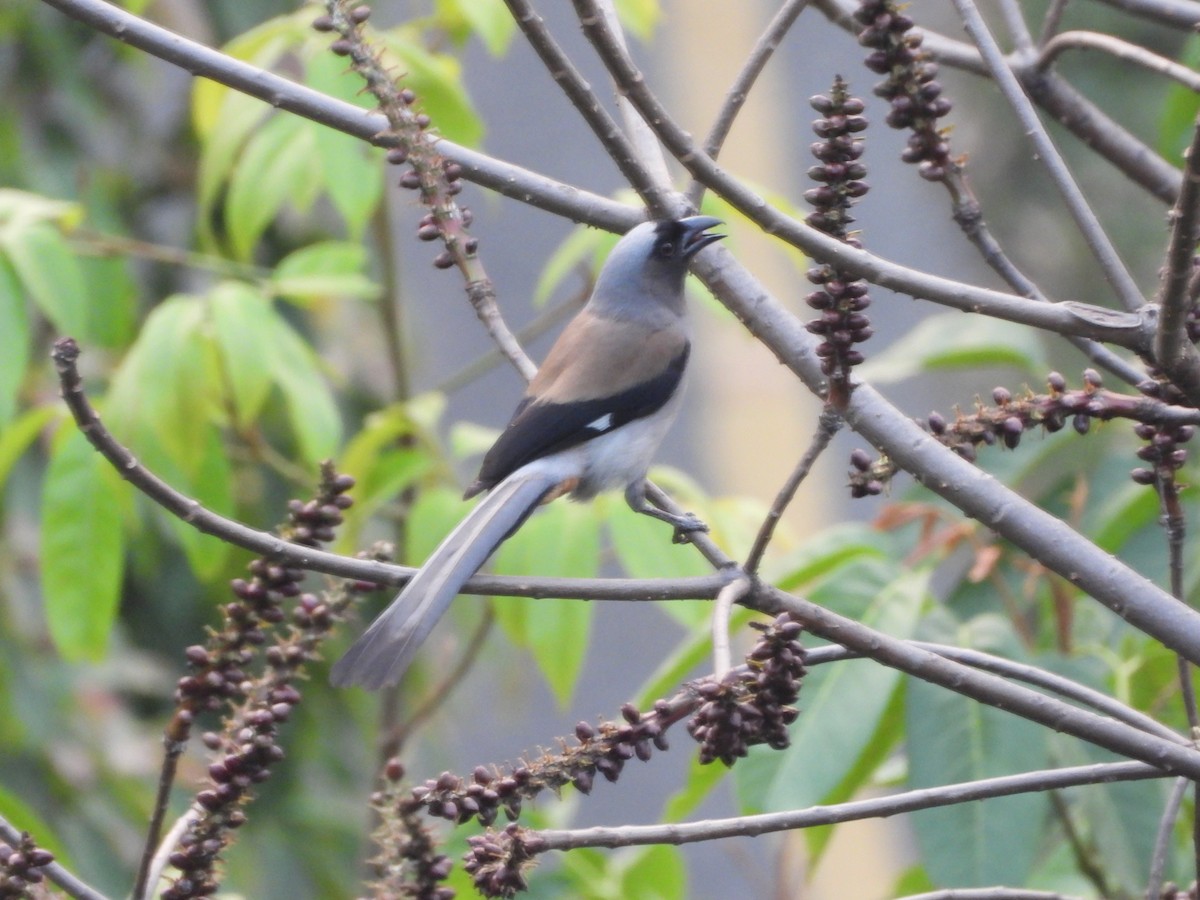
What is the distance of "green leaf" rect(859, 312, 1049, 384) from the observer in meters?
2.62

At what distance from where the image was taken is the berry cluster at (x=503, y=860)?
1.25 m

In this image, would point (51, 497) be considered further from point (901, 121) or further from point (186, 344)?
point (901, 121)

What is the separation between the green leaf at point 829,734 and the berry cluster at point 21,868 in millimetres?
1031

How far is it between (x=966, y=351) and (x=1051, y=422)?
1278mm

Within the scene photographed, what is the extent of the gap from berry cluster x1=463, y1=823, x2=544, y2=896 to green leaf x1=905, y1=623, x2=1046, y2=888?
0.87 meters

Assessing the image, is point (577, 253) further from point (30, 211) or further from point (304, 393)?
point (30, 211)

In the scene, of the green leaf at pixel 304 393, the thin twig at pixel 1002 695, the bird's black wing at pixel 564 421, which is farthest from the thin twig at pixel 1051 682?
the green leaf at pixel 304 393

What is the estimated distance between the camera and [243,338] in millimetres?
2576

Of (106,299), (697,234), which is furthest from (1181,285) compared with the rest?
(106,299)

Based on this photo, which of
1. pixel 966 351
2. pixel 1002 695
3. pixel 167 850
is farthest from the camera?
pixel 966 351

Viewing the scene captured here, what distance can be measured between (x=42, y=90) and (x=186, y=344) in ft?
7.83

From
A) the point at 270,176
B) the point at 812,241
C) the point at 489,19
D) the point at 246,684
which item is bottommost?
the point at 246,684

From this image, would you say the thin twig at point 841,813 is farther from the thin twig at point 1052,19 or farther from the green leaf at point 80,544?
the green leaf at point 80,544

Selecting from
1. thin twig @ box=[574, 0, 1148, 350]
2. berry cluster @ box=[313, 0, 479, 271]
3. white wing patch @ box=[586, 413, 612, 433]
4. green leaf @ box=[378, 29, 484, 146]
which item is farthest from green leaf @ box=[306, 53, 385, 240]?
thin twig @ box=[574, 0, 1148, 350]
